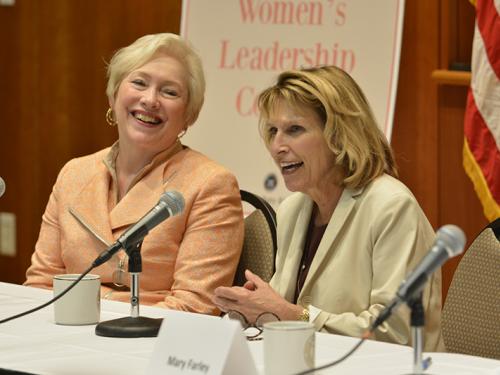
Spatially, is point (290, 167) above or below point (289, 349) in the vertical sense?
above

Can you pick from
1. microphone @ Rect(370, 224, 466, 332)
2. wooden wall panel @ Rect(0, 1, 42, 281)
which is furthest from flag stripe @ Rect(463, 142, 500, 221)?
wooden wall panel @ Rect(0, 1, 42, 281)

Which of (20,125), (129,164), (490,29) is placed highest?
(490,29)

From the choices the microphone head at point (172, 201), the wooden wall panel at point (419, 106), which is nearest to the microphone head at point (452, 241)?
the microphone head at point (172, 201)

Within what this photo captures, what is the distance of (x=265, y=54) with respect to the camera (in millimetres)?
4480

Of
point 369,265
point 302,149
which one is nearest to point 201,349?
point 369,265

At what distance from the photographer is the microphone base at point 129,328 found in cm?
242

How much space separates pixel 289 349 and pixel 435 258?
48 cm

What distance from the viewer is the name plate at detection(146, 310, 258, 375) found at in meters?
1.80

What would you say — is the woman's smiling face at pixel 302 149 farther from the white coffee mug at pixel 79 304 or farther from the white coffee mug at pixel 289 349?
the white coffee mug at pixel 289 349

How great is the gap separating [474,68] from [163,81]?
124 centimetres

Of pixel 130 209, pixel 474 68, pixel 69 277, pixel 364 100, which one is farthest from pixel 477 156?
pixel 69 277

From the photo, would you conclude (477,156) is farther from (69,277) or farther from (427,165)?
(69,277)

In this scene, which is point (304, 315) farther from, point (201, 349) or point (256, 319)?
point (201, 349)

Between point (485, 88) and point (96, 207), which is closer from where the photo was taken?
point (96, 207)
